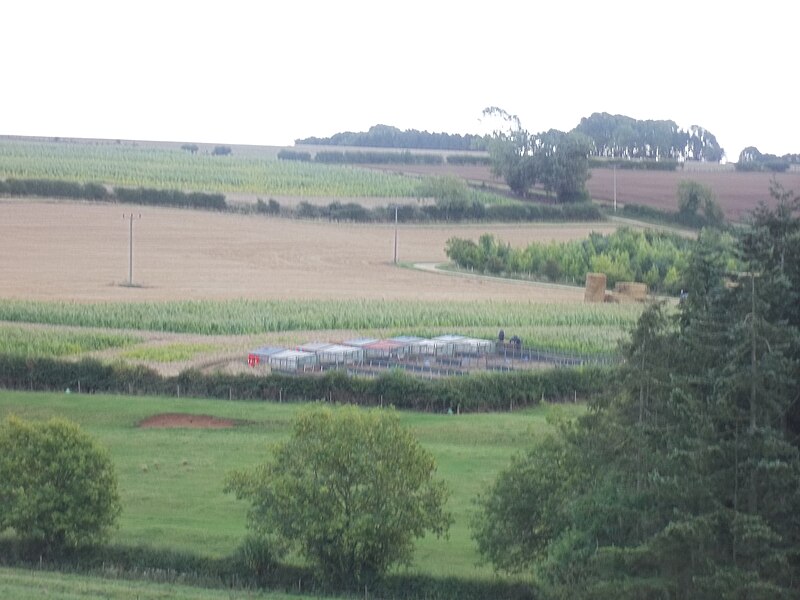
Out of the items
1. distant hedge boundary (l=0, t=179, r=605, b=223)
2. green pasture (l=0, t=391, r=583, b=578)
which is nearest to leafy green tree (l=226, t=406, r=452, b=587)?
green pasture (l=0, t=391, r=583, b=578)

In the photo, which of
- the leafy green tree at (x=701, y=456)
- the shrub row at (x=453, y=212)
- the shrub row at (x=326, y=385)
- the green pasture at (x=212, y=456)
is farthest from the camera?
the shrub row at (x=453, y=212)

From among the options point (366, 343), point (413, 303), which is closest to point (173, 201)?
point (413, 303)

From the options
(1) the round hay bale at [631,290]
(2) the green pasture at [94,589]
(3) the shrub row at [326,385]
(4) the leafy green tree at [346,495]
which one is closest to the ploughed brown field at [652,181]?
(1) the round hay bale at [631,290]

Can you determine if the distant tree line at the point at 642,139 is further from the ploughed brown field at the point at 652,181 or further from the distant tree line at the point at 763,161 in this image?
the distant tree line at the point at 763,161

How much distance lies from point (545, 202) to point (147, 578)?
72.5 meters

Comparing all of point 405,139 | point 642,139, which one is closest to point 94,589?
point 642,139

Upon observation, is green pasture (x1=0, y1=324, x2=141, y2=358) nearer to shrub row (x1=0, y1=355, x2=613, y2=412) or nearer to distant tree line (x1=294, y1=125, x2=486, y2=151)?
shrub row (x1=0, y1=355, x2=613, y2=412)

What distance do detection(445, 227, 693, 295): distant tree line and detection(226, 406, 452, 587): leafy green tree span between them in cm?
3880

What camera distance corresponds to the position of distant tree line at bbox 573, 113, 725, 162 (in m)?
82.6

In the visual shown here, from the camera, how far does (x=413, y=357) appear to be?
1475 inches

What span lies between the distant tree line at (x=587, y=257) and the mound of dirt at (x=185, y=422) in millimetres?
30116

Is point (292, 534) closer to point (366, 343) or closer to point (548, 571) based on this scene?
point (548, 571)

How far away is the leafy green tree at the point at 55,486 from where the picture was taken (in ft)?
62.1

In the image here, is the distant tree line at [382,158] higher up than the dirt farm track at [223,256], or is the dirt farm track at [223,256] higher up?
the distant tree line at [382,158]
